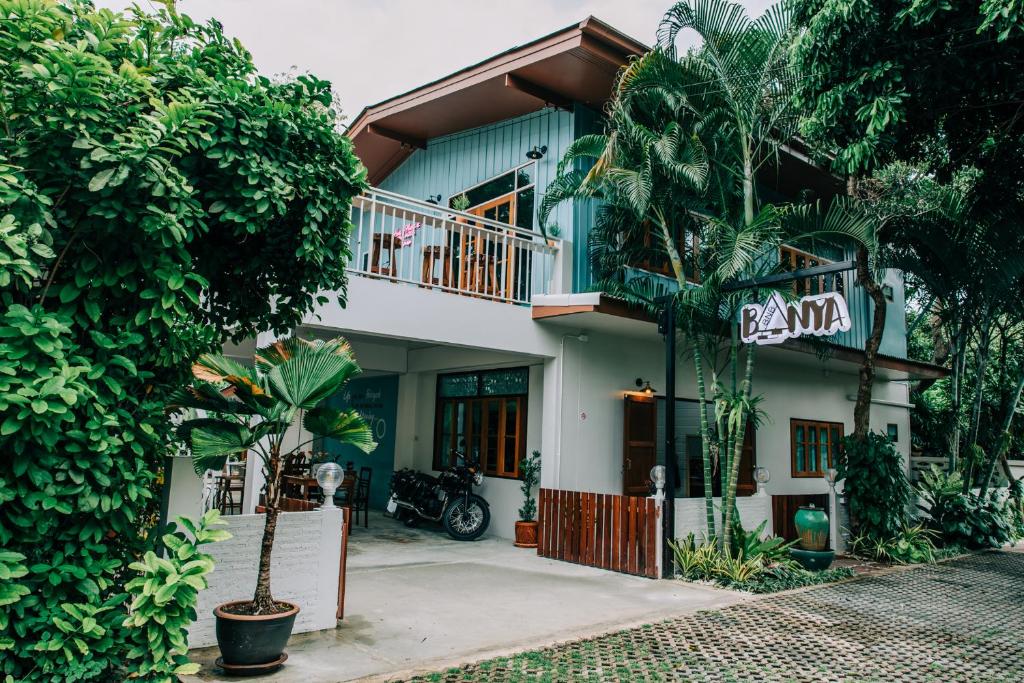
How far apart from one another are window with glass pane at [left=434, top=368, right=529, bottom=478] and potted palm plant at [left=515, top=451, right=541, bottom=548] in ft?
1.59

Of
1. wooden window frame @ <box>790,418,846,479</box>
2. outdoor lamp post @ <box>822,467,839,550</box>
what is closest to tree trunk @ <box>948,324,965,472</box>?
wooden window frame @ <box>790,418,846,479</box>

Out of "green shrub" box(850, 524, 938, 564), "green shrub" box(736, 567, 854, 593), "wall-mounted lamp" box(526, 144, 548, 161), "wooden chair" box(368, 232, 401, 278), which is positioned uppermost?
"wall-mounted lamp" box(526, 144, 548, 161)

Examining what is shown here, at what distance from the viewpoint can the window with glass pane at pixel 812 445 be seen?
1252 centimetres

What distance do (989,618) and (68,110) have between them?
7.50m

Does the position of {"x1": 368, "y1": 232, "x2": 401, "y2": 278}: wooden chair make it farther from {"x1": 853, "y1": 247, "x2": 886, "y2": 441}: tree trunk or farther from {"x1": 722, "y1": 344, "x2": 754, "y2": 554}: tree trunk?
{"x1": 853, "y1": 247, "x2": 886, "y2": 441}: tree trunk

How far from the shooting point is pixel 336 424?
14.2 feet

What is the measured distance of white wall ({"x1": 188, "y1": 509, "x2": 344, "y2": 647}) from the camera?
448 cm

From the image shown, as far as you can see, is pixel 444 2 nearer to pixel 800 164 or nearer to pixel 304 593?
pixel 800 164

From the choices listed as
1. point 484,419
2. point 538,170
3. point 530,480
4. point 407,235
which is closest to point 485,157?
point 538,170

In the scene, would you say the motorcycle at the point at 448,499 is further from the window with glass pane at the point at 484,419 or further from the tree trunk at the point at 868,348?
the tree trunk at the point at 868,348

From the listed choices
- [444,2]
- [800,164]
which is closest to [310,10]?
[444,2]

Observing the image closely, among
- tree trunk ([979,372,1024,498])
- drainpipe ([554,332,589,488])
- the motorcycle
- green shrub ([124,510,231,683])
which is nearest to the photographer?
green shrub ([124,510,231,683])

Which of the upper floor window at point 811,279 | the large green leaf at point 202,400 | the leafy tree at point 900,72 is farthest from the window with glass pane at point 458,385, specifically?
the large green leaf at point 202,400

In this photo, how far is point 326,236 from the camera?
3.94 metres
